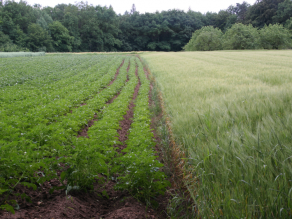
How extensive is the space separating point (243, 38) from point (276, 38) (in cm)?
882

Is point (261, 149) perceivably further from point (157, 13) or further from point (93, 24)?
point (157, 13)

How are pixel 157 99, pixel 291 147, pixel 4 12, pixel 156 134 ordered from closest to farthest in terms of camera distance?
pixel 291 147, pixel 156 134, pixel 157 99, pixel 4 12

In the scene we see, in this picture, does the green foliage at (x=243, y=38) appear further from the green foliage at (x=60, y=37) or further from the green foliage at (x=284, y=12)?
the green foliage at (x=60, y=37)

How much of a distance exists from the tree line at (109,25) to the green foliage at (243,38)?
93cm

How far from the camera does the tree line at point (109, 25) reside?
67562 millimetres

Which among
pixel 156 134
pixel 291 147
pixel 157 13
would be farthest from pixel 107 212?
pixel 157 13

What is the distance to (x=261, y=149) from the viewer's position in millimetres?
2387

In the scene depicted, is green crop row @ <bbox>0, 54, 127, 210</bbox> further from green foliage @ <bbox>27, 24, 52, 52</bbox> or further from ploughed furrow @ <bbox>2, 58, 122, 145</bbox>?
green foliage @ <bbox>27, 24, 52, 52</bbox>

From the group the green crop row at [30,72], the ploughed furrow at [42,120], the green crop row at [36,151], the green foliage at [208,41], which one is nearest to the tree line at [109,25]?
the green foliage at [208,41]

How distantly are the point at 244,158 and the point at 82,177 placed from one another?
2.71 metres

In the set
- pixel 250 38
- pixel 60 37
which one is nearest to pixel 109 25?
pixel 60 37

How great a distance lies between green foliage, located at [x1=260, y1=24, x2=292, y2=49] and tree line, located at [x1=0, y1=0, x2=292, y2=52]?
257cm

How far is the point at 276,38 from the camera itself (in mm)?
52625

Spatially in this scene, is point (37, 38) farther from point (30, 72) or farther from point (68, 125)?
point (68, 125)
